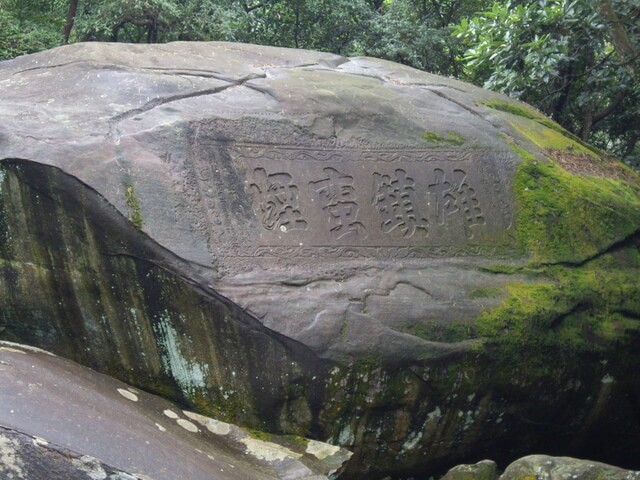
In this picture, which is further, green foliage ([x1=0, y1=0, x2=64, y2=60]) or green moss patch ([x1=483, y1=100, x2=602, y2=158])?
green foliage ([x1=0, y1=0, x2=64, y2=60])

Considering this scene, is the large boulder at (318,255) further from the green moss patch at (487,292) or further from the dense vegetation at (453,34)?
the dense vegetation at (453,34)

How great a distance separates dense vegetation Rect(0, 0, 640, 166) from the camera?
680 cm

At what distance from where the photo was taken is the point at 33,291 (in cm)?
457

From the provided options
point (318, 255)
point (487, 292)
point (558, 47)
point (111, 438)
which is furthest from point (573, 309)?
point (111, 438)

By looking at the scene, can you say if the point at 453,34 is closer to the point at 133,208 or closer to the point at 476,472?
the point at 133,208

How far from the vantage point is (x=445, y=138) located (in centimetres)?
569

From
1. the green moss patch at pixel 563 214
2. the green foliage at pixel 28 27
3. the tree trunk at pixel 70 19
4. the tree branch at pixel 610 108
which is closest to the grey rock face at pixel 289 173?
the green moss patch at pixel 563 214

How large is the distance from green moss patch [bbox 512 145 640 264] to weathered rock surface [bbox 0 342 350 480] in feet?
6.80

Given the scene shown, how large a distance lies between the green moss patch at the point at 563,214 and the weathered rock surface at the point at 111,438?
2071 mm

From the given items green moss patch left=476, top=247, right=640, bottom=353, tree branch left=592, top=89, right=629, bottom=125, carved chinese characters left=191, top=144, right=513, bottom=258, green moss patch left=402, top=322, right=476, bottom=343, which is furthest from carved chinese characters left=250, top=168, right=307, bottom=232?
tree branch left=592, top=89, right=629, bottom=125

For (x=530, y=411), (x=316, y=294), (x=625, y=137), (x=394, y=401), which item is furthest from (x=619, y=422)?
(x=625, y=137)

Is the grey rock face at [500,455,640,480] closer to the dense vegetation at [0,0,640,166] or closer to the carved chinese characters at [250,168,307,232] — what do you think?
the carved chinese characters at [250,168,307,232]

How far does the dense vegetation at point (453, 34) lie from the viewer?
6.80m

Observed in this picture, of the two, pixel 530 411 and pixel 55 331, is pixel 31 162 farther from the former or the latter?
pixel 530 411
